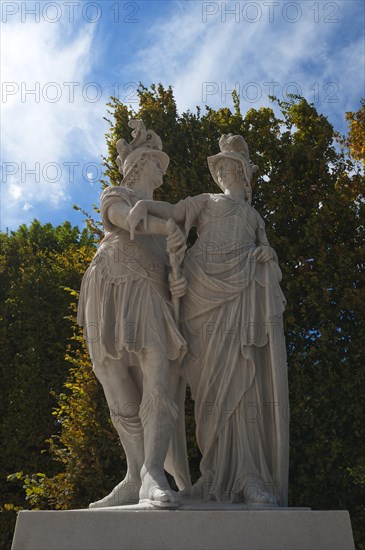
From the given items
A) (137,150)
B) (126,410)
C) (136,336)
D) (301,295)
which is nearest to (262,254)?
(136,336)

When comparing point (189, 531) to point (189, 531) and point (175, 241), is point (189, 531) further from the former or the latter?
point (175, 241)

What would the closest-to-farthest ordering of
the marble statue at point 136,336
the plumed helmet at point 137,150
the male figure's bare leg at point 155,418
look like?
the male figure's bare leg at point 155,418
the marble statue at point 136,336
the plumed helmet at point 137,150

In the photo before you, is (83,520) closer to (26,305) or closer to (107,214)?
(107,214)

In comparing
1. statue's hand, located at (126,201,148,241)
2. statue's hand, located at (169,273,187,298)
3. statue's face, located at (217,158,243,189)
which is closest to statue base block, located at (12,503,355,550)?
statue's hand, located at (169,273,187,298)

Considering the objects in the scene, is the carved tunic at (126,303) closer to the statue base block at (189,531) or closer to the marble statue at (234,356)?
the marble statue at (234,356)

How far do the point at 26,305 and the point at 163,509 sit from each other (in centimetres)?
1016

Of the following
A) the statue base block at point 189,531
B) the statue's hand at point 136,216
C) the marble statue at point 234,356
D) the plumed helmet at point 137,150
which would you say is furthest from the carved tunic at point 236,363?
the plumed helmet at point 137,150

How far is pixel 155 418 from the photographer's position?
16.4 feet

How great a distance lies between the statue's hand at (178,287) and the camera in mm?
5410

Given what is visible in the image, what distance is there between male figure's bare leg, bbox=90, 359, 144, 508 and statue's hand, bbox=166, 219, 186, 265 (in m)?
0.91

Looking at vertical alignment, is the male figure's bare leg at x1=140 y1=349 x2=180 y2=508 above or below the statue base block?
above

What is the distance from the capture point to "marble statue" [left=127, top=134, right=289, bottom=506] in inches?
202

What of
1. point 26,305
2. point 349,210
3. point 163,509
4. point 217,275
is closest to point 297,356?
point 349,210

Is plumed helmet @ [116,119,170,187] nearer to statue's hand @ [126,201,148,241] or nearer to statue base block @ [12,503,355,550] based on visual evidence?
statue's hand @ [126,201,148,241]
